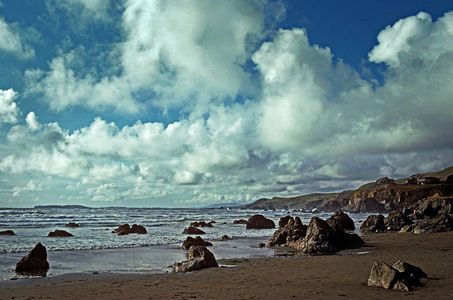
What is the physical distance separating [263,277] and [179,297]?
14.9 ft

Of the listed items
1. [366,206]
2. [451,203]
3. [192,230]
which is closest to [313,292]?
[192,230]

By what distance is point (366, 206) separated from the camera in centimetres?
15512

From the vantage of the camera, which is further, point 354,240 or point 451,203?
point 451,203

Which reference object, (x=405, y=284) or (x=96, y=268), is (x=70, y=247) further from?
(x=405, y=284)

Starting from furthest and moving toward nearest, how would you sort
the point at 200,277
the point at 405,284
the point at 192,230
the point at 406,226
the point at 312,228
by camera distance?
the point at 192,230
the point at 406,226
the point at 312,228
the point at 200,277
the point at 405,284

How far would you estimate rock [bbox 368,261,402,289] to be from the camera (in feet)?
33.5

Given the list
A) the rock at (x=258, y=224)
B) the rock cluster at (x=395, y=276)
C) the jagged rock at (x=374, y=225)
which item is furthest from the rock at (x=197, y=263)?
the rock at (x=258, y=224)

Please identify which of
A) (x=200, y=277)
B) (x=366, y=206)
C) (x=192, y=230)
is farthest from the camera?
(x=366, y=206)

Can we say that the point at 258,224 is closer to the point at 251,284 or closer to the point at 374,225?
the point at 374,225

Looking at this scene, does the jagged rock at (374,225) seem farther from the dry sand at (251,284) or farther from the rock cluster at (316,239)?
the dry sand at (251,284)

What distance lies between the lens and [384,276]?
10.5 metres

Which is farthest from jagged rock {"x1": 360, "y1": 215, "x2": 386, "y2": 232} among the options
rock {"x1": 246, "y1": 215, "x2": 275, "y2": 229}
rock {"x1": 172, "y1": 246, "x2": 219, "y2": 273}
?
rock {"x1": 172, "y1": 246, "x2": 219, "y2": 273}

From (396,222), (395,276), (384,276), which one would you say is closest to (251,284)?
(384,276)

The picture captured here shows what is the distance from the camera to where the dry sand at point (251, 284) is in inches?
393
